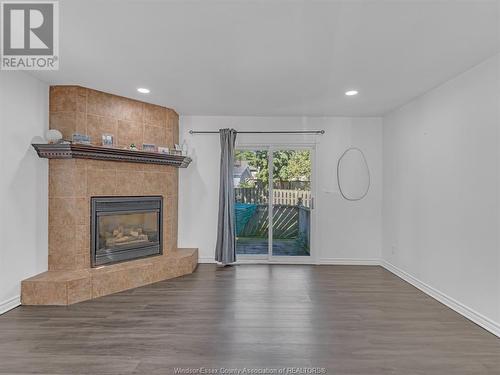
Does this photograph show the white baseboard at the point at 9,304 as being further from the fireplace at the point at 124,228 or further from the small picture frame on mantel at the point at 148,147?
the small picture frame on mantel at the point at 148,147

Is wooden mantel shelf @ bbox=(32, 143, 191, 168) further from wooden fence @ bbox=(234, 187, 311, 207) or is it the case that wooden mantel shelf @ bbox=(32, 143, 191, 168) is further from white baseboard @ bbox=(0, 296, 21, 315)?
white baseboard @ bbox=(0, 296, 21, 315)

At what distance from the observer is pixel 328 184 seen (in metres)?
4.73

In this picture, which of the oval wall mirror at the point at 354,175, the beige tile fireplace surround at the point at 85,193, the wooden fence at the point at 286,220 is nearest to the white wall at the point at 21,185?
the beige tile fireplace surround at the point at 85,193

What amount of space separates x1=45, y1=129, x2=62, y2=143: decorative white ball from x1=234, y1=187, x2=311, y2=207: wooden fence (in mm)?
2543

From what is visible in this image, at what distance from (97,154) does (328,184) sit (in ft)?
11.0

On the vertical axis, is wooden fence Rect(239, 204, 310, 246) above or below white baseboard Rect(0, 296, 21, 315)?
above

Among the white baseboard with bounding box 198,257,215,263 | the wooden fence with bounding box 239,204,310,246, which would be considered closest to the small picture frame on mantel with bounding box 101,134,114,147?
the white baseboard with bounding box 198,257,215,263

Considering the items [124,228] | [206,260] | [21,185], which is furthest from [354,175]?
[21,185]

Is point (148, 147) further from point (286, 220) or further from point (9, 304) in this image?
point (286, 220)

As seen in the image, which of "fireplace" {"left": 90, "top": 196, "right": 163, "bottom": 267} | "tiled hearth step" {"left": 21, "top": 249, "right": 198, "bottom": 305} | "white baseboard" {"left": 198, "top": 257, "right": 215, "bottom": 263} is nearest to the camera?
"tiled hearth step" {"left": 21, "top": 249, "right": 198, "bottom": 305}

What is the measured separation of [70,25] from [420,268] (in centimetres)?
433

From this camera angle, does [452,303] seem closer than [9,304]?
No

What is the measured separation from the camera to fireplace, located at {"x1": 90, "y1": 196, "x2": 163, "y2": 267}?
11.6 ft

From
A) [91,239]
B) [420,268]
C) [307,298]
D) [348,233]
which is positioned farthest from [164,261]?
[420,268]
